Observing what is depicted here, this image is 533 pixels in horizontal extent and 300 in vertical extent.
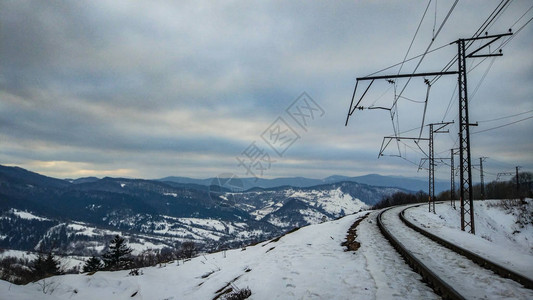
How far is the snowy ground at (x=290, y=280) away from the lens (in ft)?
22.4

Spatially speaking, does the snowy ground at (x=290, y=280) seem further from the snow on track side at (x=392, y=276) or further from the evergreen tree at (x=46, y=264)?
the evergreen tree at (x=46, y=264)

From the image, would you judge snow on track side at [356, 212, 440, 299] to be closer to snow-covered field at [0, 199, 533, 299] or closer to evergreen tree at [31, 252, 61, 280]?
snow-covered field at [0, 199, 533, 299]

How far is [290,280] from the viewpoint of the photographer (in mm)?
7883

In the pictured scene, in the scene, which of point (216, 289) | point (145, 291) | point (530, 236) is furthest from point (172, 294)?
point (530, 236)

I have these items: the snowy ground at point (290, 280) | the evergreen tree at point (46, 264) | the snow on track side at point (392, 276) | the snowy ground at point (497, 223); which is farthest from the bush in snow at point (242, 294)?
the evergreen tree at point (46, 264)

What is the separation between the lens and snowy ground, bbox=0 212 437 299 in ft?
22.4

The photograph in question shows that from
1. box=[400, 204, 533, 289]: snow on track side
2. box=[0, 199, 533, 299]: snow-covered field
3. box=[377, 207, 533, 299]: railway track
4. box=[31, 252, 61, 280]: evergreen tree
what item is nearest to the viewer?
box=[377, 207, 533, 299]: railway track

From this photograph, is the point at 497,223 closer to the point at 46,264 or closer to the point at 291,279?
the point at 291,279

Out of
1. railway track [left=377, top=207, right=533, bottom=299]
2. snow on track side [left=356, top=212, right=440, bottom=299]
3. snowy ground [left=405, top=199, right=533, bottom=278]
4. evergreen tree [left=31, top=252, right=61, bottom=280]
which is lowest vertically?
evergreen tree [left=31, top=252, right=61, bottom=280]

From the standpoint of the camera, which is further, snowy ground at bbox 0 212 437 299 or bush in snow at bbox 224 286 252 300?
bush in snow at bbox 224 286 252 300

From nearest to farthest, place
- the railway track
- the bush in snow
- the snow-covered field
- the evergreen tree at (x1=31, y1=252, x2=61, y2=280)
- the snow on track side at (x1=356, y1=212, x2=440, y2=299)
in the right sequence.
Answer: the railway track < the snow on track side at (x1=356, y1=212, x2=440, y2=299) < the snow-covered field < the bush in snow < the evergreen tree at (x1=31, y1=252, x2=61, y2=280)

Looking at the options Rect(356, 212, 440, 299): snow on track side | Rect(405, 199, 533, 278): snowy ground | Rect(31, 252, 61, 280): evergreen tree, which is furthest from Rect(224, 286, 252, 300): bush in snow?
Rect(31, 252, 61, 280): evergreen tree

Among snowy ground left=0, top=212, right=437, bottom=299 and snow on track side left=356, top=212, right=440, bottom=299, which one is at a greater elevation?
snow on track side left=356, top=212, right=440, bottom=299

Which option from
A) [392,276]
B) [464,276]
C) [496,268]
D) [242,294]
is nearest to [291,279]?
[242,294]
